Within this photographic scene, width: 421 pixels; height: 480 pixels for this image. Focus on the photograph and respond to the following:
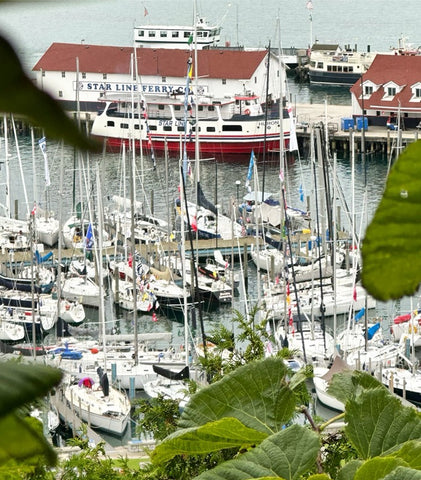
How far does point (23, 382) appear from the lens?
2.04ft

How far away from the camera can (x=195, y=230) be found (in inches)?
1483

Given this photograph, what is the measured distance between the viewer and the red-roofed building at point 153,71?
5900 cm

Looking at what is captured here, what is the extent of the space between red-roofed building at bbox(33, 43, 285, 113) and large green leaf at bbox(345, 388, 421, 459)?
54.7 m

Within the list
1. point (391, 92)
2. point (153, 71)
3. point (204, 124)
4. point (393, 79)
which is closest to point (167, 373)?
point (204, 124)

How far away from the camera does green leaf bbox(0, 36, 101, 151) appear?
0.56 m

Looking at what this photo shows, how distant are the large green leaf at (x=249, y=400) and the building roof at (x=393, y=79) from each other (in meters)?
53.0

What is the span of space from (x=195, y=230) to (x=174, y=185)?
8.48m

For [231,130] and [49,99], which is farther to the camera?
[231,130]

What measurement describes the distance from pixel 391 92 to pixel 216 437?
55101mm

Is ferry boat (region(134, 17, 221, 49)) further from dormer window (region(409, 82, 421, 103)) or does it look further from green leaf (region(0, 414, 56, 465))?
green leaf (region(0, 414, 56, 465))

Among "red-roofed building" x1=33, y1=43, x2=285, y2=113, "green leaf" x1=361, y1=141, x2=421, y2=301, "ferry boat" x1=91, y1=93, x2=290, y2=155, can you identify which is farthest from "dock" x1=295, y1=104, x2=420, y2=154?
"green leaf" x1=361, y1=141, x2=421, y2=301

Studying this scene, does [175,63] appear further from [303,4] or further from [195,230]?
[303,4]

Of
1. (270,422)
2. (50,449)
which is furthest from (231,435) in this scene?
(50,449)

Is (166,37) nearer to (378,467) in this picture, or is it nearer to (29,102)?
(378,467)
